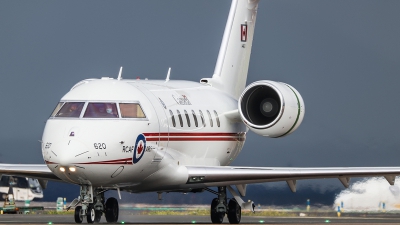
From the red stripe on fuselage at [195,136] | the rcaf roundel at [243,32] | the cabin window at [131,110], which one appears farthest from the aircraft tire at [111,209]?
the rcaf roundel at [243,32]

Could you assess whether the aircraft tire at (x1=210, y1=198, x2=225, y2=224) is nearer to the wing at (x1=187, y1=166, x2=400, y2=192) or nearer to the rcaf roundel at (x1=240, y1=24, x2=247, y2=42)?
the wing at (x1=187, y1=166, x2=400, y2=192)

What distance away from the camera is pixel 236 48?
145 feet

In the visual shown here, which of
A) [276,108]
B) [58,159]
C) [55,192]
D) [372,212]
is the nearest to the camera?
[58,159]

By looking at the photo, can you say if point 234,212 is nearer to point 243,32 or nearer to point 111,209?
point 111,209

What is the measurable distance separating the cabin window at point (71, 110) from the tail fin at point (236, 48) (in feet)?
30.6

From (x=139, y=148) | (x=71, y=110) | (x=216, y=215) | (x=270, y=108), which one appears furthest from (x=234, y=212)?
(x=71, y=110)

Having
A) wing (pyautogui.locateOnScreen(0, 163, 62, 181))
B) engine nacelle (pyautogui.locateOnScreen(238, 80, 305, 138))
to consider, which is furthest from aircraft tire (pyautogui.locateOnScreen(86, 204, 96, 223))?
engine nacelle (pyautogui.locateOnScreen(238, 80, 305, 138))

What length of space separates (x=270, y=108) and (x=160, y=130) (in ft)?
16.4

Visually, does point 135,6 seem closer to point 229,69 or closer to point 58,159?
point 229,69

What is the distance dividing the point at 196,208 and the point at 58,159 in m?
16.1

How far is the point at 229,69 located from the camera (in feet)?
143

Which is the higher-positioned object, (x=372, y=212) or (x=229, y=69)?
(x=229, y=69)

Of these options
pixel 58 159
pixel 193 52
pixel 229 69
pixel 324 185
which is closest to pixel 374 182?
pixel 324 185

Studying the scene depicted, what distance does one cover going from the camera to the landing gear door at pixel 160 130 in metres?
35.3
